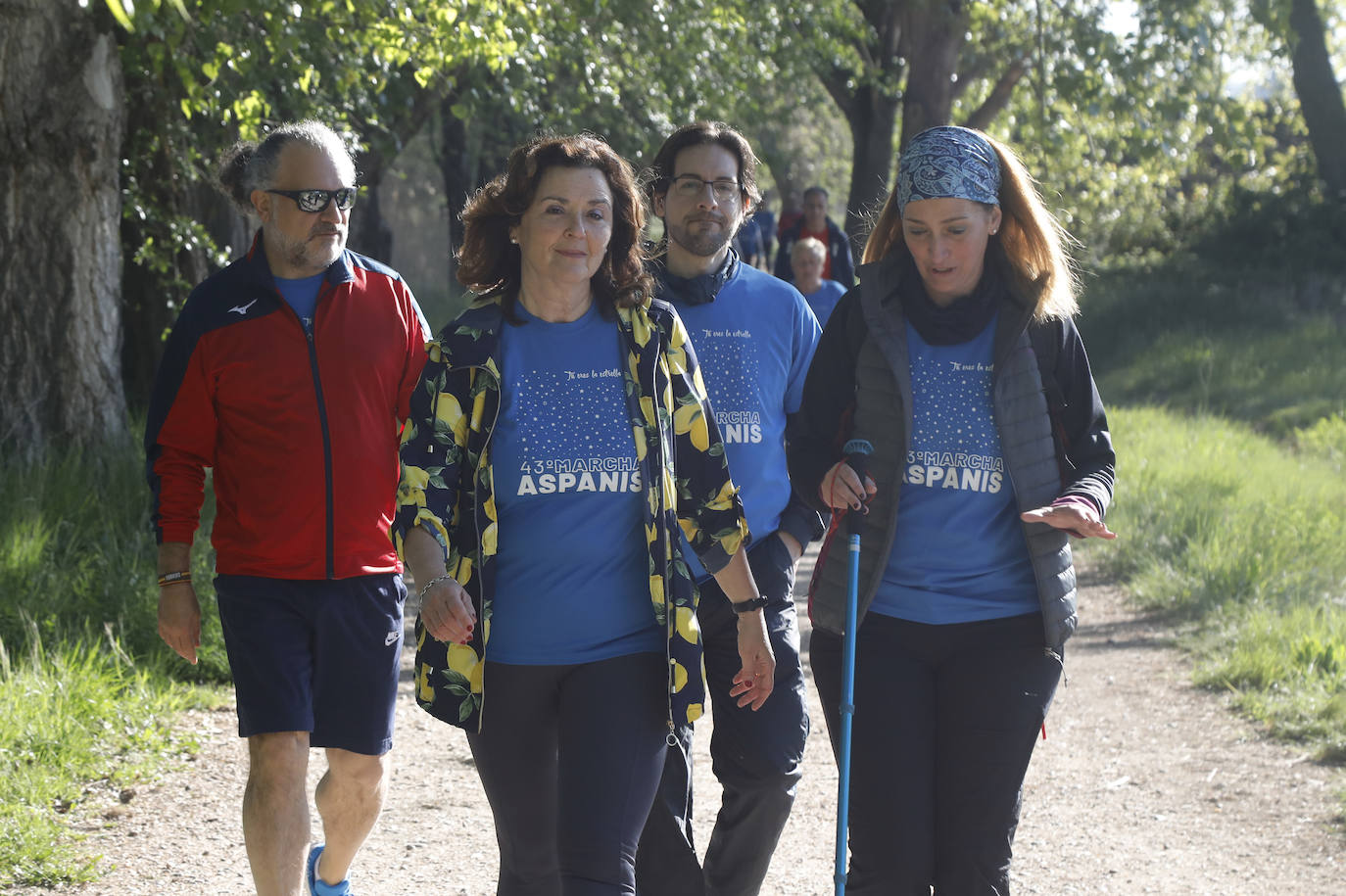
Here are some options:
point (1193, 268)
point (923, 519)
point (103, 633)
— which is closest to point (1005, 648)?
point (923, 519)

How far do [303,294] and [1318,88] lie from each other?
20615mm

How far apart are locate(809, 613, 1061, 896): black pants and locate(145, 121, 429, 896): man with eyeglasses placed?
4.32 ft

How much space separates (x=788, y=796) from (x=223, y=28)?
21.2 feet

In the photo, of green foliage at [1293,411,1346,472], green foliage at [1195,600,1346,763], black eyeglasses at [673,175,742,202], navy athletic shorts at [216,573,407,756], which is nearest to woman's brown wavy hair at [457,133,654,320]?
→ black eyeglasses at [673,175,742,202]

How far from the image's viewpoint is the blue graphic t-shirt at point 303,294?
3914mm

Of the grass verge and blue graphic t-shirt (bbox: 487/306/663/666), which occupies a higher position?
blue graphic t-shirt (bbox: 487/306/663/666)

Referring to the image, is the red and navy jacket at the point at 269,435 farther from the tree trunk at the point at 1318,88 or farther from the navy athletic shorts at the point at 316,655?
the tree trunk at the point at 1318,88

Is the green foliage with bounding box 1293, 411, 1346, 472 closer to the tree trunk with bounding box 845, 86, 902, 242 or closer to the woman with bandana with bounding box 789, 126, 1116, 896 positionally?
the tree trunk with bounding box 845, 86, 902, 242

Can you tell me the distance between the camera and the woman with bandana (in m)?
3.19

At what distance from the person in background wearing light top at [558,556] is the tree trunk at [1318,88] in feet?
67.6

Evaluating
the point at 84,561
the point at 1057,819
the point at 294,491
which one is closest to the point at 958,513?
the point at 294,491

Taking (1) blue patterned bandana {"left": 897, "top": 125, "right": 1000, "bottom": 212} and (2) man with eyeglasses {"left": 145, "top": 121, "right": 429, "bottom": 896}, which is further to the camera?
(2) man with eyeglasses {"left": 145, "top": 121, "right": 429, "bottom": 896}

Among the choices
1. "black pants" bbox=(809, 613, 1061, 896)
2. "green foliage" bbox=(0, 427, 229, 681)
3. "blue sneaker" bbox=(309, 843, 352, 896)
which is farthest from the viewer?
"green foliage" bbox=(0, 427, 229, 681)

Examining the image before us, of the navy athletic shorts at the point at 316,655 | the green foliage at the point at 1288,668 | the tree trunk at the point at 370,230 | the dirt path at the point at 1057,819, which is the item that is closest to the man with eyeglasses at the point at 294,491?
the navy athletic shorts at the point at 316,655
